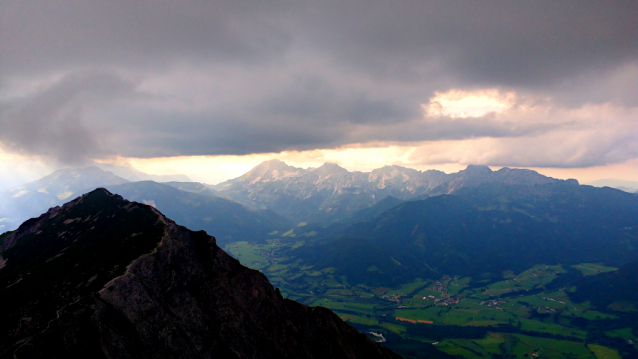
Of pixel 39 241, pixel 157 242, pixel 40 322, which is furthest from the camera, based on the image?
pixel 39 241

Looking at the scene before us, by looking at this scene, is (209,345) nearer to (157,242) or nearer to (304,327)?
(157,242)

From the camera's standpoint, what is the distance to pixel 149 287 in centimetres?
8444

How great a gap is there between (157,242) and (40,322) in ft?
120

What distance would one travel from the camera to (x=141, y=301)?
260 feet

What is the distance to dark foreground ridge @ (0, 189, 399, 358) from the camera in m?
67.8

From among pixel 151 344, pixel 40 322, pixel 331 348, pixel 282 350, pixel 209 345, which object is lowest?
pixel 331 348

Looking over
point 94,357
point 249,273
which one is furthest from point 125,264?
point 249,273

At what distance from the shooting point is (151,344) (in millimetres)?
74438

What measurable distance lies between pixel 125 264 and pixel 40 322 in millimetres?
22272

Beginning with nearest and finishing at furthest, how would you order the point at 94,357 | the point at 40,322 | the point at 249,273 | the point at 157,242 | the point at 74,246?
the point at 94,357 → the point at 40,322 → the point at 157,242 → the point at 249,273 → the point at 74,246

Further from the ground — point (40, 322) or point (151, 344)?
point (40, 322)

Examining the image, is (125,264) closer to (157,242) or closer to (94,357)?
(157,242)

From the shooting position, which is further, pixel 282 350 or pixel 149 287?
pixel 282 350

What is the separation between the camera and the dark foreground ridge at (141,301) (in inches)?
2667
